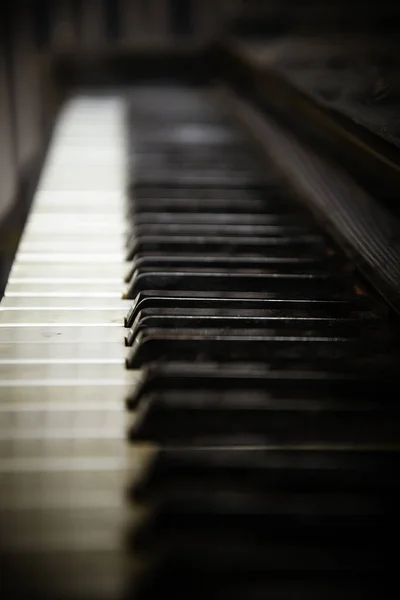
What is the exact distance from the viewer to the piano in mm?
717

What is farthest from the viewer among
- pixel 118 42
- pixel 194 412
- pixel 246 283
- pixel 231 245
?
pixel 118 42

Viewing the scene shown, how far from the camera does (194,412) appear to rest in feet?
3.05

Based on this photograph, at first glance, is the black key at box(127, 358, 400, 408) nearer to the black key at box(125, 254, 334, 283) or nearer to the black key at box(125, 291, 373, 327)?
the black key at box(125, 291, 373, 327)

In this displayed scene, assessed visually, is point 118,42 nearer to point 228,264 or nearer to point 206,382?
point 228,264

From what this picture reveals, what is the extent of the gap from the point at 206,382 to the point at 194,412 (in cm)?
8

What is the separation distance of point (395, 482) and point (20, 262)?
0.92 meters

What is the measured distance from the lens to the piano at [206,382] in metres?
0.72

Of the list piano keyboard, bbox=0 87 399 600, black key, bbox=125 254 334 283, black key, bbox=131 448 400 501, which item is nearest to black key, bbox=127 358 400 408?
piano keyboard, bbox=0 87 399 600

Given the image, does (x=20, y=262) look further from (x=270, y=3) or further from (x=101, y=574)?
(x=270, y=3)

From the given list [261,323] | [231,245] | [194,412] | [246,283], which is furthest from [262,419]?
[231,245]

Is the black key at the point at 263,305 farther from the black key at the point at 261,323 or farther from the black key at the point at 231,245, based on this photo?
the black key at the point at 231,245

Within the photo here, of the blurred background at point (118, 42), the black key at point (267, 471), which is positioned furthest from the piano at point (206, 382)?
the blurred background at point (118, 42)

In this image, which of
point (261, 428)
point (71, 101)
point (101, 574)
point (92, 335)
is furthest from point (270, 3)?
point (101, 574)

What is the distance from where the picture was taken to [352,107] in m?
1.42
